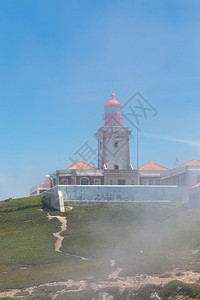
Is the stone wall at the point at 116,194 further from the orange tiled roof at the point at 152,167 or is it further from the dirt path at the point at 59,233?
the orange tiled roof at the point at 152,167

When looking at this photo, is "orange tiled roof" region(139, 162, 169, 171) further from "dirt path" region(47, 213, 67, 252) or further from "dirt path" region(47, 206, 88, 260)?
"dirt path" region(47, 213, 67, 252)

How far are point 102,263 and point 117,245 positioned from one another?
24.0ft

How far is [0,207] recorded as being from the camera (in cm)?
7094

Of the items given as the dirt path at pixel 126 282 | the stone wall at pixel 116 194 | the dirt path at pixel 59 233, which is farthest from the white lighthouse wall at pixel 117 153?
the dirt path at pixel 126 282

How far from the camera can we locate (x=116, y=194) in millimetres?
69125

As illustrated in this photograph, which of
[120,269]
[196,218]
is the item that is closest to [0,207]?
[196,218]

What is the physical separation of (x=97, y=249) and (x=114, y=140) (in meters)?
41.6

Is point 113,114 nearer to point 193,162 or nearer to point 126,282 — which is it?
point 193,162

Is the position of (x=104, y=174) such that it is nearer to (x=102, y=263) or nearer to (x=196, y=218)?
(x=196, y=218)

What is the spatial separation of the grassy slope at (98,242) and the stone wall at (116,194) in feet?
7.59

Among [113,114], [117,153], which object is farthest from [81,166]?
[113,114]

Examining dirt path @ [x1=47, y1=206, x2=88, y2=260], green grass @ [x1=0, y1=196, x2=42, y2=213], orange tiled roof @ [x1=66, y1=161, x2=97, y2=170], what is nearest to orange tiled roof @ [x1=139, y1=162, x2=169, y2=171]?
orange tiled roof @ [x1=66, y1=161, x2=97, y2=170]

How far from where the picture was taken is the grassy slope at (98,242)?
37906 millimetres

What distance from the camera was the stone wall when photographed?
2689 inches
